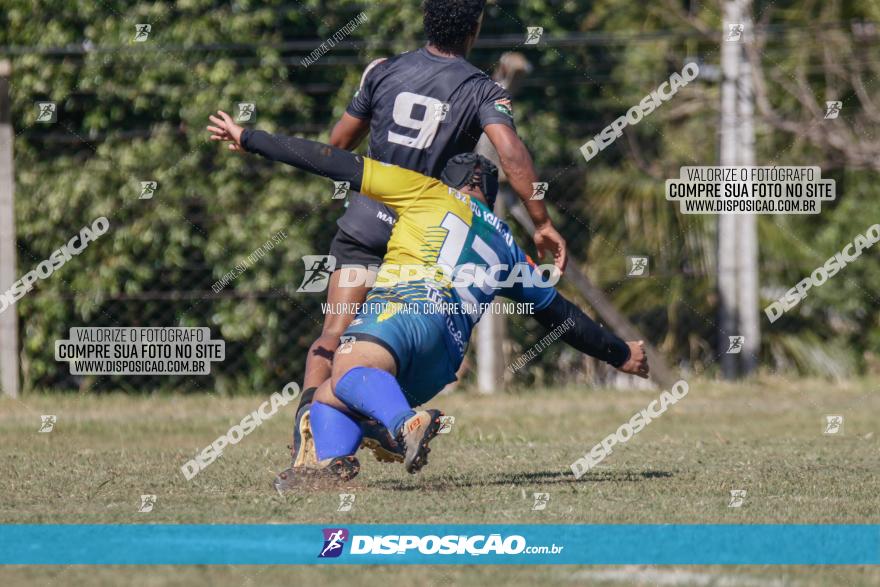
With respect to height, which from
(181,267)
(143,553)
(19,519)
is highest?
(143,553)

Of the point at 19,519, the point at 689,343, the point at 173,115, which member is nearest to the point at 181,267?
the point at 173,115

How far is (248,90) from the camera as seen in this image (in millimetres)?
11328

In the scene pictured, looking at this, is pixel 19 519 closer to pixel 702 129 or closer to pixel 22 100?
pixel 22 100

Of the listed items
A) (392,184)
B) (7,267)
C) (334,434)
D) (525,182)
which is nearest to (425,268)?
(392,184)

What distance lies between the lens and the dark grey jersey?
6.29 m

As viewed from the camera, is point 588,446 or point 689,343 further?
point 689,343

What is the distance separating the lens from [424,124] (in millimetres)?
6332

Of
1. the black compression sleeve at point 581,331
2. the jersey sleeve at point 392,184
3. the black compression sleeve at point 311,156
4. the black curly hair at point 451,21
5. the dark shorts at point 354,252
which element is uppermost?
the black curly hair at point 451,21

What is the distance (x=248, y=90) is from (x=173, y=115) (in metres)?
0.71

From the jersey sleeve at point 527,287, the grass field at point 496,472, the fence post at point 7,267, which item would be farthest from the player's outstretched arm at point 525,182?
the fence post at point 7,267

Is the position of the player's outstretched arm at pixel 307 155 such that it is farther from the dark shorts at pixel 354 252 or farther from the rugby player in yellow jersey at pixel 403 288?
the dark shorts at pixel 354 252

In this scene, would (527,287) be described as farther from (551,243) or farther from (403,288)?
(403,288)

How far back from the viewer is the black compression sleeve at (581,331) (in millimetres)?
5973

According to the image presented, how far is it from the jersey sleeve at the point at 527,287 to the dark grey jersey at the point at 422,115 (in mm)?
806
